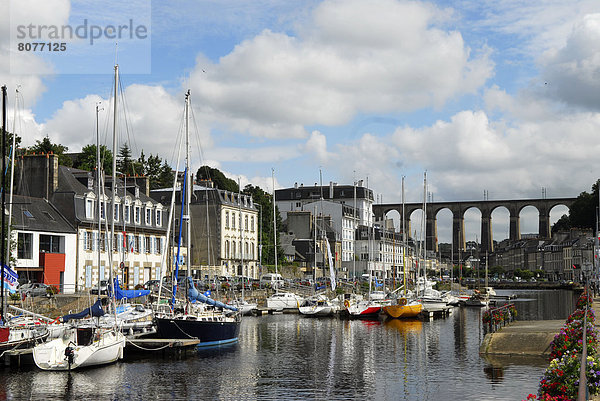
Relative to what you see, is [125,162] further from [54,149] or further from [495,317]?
[495,317]

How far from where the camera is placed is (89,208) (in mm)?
56531

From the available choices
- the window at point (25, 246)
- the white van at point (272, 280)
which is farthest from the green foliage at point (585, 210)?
the window at point (25, 246)

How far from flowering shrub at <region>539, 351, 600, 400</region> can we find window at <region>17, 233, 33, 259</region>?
42.5 meters

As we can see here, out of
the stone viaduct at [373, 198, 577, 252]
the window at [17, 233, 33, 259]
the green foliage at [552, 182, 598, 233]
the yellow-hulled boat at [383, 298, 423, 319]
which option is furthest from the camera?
the stone viaduct at [373, 198, 577, 252]

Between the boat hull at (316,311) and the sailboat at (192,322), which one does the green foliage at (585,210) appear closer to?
the boat hull at (316,311)

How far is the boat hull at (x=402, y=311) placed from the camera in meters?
56.0

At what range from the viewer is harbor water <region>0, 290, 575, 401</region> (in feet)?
76.5

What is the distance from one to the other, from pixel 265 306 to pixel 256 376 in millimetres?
38988

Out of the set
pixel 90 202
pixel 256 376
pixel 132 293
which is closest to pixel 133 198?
pixel 90 202

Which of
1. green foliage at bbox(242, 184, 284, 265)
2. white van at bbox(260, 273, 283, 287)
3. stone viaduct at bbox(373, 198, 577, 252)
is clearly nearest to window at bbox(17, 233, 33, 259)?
white van at bbox(260, 273, 283, 287)

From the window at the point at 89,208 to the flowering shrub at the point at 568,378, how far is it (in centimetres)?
4742

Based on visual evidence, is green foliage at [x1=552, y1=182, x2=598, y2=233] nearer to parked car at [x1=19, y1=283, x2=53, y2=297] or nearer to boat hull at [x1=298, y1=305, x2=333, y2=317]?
boat hull at [x1=298, y1=305, x2=333, y2=317]

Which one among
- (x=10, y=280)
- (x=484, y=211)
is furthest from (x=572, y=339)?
(x=484, y=211)

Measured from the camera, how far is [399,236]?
156 metres
